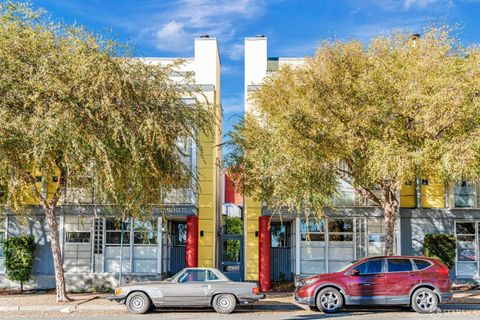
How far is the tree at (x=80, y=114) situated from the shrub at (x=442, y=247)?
38.1ft

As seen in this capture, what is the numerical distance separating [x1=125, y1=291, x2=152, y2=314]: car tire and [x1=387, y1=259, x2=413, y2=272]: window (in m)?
6.86

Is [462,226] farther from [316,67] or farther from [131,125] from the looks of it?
[131,125]

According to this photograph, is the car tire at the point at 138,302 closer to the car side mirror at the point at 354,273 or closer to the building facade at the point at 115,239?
the car side mirror at the point at 354,273

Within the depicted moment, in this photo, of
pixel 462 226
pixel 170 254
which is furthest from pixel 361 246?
pixel 170 254

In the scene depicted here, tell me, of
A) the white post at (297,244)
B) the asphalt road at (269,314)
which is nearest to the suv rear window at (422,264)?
the asphalt road at (269,314)

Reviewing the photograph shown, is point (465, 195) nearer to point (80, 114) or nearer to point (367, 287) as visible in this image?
point (367, 287)

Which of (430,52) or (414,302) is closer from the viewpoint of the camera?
(414,302)

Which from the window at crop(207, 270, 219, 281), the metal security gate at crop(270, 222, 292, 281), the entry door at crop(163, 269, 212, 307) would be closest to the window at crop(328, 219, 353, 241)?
the metal security gate at crop(270, 222, 292, 281)

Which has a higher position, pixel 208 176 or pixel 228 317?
pixel 208 176

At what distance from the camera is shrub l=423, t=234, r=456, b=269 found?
2269 centimetres

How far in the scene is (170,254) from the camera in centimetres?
2512

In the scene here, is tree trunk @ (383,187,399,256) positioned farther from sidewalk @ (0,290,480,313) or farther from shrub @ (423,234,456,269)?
shrub @ (423,234,456,269)

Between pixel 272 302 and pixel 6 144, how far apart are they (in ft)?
30.3

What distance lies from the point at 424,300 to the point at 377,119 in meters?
5.29
